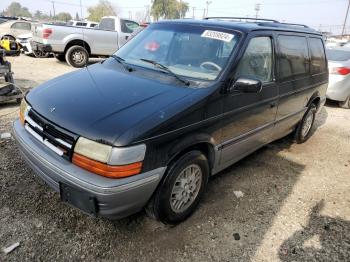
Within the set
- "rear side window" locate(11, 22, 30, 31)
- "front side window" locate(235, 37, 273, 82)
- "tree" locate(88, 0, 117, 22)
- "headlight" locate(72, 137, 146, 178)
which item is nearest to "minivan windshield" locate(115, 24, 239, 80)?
"front side window" locate(235, 37, 273, 82)

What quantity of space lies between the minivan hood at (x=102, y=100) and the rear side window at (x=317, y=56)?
3.05 metres

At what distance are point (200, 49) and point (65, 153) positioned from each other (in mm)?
1778

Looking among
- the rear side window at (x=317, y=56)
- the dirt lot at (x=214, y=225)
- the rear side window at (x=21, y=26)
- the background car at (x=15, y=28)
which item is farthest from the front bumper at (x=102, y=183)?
the rear side window at (x=21, y=26)

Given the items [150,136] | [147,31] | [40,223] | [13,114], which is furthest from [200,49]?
[13,114]

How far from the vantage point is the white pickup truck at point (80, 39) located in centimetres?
1059

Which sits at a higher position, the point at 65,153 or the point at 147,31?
the point at 147,31

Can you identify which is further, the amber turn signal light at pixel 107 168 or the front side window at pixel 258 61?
the front side window at pixel 258 61

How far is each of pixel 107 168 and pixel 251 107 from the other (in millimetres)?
1905

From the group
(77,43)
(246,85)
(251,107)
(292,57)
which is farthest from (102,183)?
(77,43)

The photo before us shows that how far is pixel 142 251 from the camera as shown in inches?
105

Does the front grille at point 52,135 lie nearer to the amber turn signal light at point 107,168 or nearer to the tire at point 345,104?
the amber turn signal light at point 107,168

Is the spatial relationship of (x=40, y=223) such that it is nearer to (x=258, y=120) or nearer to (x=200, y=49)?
(x=200, y=49)

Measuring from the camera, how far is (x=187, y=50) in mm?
3383

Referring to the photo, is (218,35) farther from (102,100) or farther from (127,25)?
(127,25)
